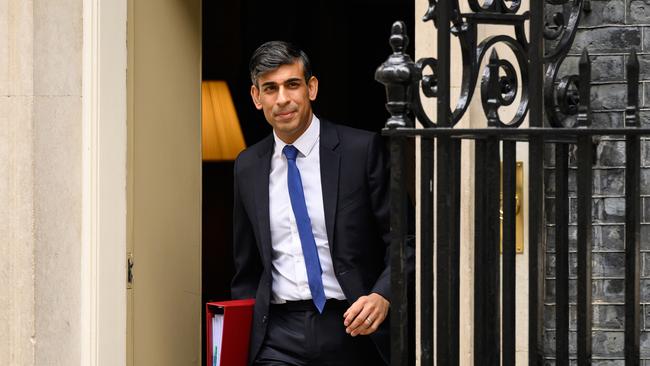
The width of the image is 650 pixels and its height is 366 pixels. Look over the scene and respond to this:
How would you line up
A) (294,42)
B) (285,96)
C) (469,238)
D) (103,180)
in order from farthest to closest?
(294,42) < (103,180) < (285,96) < (469,238)

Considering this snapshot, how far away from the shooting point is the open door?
582cm

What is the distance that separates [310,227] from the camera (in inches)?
207

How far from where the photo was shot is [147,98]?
5891 mm

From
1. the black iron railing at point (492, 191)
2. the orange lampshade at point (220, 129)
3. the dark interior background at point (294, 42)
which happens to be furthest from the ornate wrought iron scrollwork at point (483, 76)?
the orange lampshade at point (220, 129)

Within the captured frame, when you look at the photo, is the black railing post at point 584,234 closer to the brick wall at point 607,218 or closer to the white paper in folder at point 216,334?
the brick wall at point 607,218

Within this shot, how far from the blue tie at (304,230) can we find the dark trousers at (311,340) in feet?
0.22

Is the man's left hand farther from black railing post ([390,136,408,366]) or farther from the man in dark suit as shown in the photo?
black railing post ([390,136,408,366])

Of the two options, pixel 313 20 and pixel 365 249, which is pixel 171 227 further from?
pixel 313 20

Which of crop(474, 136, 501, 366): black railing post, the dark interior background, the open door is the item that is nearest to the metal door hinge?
the open door

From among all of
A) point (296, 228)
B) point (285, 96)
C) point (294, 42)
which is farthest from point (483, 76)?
point (294, 42)

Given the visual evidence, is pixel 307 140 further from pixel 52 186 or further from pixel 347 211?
pixel 52 186

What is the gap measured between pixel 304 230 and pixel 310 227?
31 millimetres

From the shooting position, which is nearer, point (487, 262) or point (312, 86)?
point (487, 262)

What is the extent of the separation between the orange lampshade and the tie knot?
10.7ft
